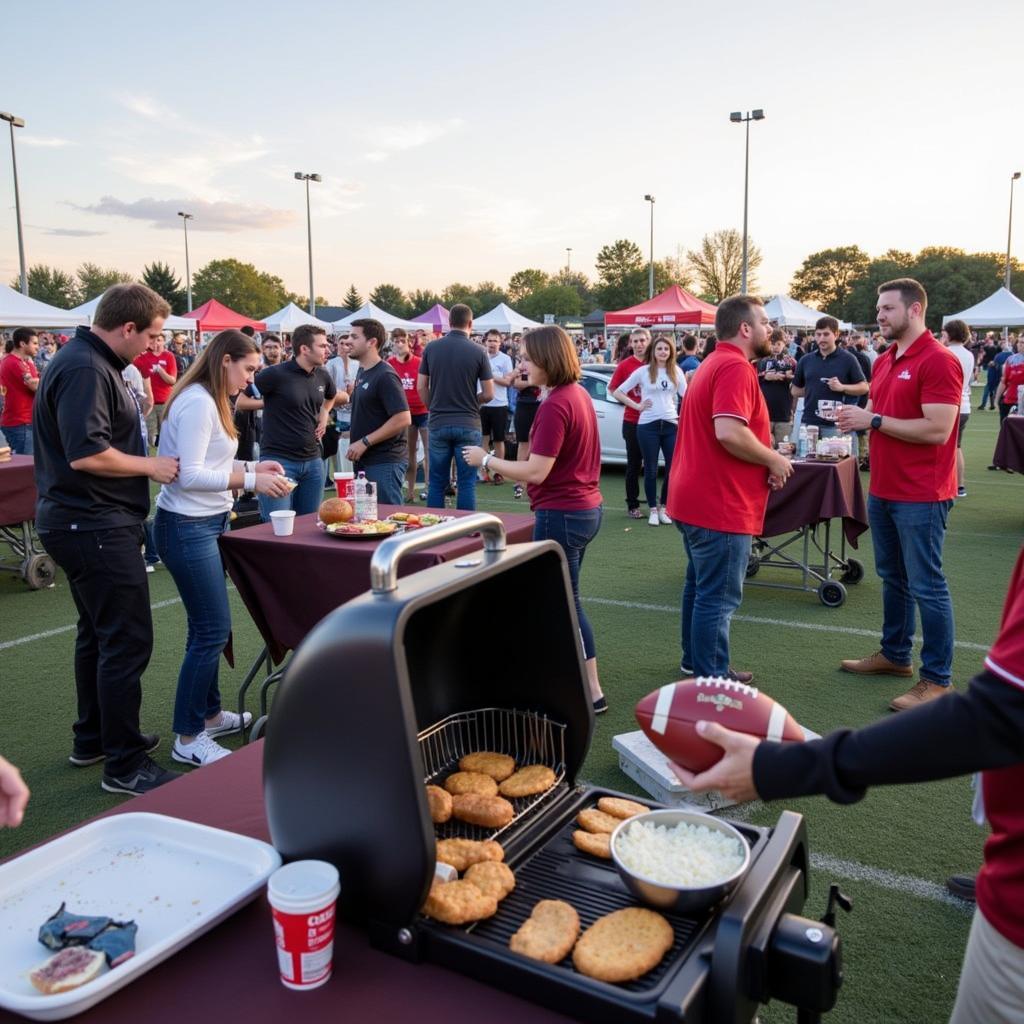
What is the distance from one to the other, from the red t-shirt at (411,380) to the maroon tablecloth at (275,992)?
30.9 feet

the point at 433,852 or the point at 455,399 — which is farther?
the point at 455,399

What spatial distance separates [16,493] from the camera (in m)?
6.59

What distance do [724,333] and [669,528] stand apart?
5430mm

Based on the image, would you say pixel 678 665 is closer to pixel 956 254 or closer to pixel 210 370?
pixel 210 370

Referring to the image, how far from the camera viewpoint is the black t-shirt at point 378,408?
20.9 ft

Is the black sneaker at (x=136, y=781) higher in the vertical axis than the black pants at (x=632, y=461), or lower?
lower

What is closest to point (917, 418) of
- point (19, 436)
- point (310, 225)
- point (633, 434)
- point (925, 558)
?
point (925, 558)

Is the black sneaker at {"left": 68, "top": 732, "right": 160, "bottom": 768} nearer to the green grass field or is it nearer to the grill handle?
the green grass field

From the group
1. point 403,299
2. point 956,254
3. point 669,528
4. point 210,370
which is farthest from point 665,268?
point 210,370

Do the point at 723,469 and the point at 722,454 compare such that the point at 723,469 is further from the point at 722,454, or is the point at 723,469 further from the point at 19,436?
the point at 19,436

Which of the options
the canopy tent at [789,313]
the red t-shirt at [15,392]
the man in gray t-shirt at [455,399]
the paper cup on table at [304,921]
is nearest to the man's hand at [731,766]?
the paper cup on table at [304,921]

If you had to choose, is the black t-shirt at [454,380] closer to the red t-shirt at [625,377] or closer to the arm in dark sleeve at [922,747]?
the red t-shirt at [625,377]

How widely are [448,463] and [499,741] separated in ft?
20.4

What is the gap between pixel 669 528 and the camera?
9102 mm
